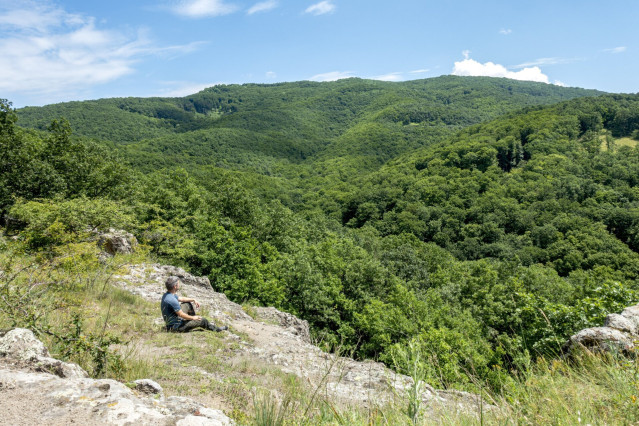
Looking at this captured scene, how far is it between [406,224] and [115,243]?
60241 millimetres

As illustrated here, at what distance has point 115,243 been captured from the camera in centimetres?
1480

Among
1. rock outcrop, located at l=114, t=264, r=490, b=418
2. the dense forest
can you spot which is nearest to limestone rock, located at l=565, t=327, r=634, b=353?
the dense forest

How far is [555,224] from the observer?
61750mm

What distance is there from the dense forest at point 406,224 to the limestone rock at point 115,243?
30.1 inches

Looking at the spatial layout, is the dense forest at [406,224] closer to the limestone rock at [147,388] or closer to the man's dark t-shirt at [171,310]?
the limestone rock at [147,388]

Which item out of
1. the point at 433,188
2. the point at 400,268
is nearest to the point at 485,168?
the point at 433,188

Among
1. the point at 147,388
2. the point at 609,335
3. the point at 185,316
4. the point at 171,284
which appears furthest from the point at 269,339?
the point at 609,335

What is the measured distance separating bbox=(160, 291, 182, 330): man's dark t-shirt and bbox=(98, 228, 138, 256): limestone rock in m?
8.12

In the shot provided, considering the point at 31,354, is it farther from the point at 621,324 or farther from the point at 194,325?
the point at 621,324

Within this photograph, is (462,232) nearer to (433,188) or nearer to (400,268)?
(433,188)

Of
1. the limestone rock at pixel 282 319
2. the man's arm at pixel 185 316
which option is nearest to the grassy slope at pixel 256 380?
the man's arm at pixel 185 316

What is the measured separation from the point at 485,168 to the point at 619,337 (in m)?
94.4

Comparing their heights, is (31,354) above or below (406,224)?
above

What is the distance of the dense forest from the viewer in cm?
1526
